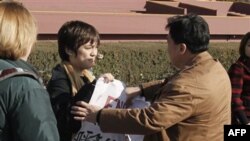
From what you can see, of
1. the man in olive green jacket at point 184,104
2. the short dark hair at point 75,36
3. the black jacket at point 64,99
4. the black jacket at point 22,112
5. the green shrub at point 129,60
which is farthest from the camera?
the green shrub at point 129,60

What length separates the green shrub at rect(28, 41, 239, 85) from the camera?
27.6ft

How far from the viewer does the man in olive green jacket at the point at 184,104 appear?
291cm

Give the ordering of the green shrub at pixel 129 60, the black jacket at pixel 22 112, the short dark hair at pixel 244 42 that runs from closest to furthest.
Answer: the black jacket at pixel 22 112 → the short dark hair at pixel 244 42 → the green shrub at pixel 129 60

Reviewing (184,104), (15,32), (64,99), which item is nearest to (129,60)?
(64,99)

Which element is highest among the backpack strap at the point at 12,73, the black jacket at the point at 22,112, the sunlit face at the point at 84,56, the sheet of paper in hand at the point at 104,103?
the backpack strap at the point at 12,73

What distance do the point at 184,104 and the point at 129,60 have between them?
19.8 feet

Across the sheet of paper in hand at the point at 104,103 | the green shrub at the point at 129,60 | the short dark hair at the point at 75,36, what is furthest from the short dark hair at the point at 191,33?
the green shrub at the point at 129,60

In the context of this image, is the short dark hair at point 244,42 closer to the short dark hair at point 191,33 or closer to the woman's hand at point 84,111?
the short dark hair at point 191,33

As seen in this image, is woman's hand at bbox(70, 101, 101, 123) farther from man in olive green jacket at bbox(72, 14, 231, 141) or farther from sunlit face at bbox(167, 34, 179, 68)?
sunlit face at bbox(167, 34, 179, 68)

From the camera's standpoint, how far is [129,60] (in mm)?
8938

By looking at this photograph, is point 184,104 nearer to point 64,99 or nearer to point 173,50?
point 173,50

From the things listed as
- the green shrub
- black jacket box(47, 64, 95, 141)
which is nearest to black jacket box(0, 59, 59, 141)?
black jacket box(47, 64, 95, 141)

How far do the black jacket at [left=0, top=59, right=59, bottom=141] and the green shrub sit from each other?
5.69m

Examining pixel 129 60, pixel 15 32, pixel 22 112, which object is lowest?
pixel 129 60
